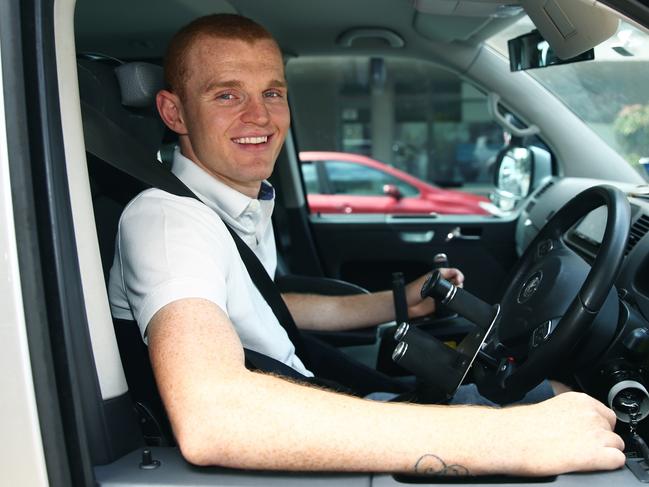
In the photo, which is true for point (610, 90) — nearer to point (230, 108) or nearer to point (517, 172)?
point (517, 172)

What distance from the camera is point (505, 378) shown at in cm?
166

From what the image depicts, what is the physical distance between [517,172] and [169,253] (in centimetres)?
Answer: 253

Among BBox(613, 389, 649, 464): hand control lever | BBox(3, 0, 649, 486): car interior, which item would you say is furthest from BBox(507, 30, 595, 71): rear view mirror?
BBox(613, 389, 649, 464): hand control lever

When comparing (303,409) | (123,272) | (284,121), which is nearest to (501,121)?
(284,121)

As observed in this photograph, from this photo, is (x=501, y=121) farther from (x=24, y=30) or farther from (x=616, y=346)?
(x=24, y=30)

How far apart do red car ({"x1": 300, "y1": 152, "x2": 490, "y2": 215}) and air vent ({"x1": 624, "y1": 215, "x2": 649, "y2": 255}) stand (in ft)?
9.88

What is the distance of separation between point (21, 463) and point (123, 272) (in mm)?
466

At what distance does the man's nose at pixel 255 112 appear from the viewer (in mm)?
1900

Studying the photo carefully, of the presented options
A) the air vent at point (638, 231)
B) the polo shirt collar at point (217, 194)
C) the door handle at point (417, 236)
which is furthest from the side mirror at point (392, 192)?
the polo shirt collar at point (217, 194)

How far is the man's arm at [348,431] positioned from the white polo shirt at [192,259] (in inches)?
7.5

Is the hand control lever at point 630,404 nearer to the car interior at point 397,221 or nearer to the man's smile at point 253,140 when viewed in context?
the car interior at point 397,221

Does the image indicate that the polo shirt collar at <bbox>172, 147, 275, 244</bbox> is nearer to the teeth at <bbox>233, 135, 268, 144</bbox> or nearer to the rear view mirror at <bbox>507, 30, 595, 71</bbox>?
the teeth at <bbox>233, 135, 268, 144</bbox>

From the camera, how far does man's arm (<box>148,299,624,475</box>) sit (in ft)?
3.74

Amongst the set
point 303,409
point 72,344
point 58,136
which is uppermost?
point 58,136
